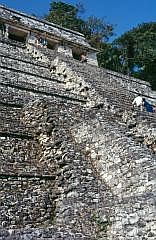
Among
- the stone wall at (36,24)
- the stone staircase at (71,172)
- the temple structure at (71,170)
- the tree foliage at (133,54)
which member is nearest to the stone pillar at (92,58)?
the stone wall at (36,24)

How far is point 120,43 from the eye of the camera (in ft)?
120

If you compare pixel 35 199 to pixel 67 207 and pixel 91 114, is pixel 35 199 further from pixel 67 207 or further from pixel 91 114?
pixel 91 114

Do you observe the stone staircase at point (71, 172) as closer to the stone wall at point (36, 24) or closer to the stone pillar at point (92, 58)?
the stone wall at point (36, 24)

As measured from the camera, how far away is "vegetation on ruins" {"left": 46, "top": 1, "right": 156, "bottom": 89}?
34.7 m

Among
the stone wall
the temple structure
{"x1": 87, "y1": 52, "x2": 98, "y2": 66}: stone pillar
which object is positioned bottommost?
the temple structure

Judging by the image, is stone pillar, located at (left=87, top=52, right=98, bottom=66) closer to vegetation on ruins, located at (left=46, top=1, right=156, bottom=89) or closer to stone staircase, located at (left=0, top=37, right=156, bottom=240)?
vegetation on ruins, located at (left=46, top=1, right=156, bottom=89)

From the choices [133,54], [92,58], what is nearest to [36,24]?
[92,58]

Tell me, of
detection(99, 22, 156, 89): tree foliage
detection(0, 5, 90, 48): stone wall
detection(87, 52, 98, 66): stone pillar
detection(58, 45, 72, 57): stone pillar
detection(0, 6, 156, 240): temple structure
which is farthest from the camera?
detection(99, 22, 156, 89): tree foliage

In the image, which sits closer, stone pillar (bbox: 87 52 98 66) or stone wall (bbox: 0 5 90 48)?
stone wall (bbox: 0 5 90 48)

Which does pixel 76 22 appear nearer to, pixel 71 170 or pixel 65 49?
pixel 65 49

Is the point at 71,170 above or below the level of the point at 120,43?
below

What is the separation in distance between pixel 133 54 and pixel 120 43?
1.95m

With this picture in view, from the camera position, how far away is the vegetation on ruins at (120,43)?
34656 mm

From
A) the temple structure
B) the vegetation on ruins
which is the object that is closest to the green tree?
the vegetation on ruins
